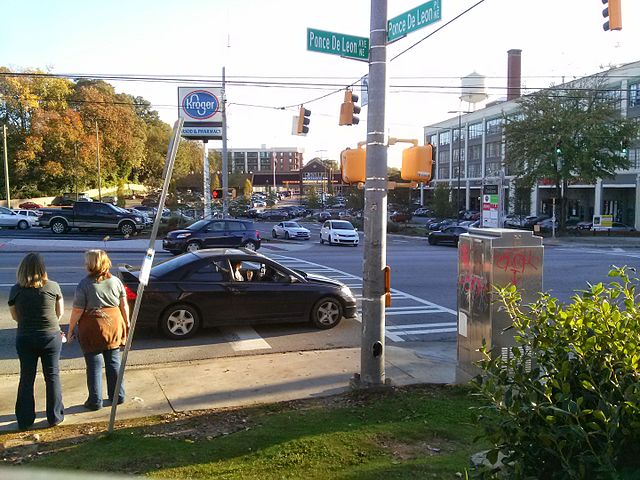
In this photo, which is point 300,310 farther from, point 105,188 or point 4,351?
point 105,188

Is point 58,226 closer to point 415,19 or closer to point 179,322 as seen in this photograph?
point 179,322

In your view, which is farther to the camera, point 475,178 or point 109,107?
point 475,178

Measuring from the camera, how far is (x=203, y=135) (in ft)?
128

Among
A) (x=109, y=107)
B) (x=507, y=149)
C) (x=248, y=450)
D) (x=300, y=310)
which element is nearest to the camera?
(x=248, y=450)

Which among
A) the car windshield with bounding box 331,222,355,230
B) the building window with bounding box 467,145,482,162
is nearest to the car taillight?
the car windshield with bounding box 331,222,355,230

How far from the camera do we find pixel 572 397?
2.52 metres

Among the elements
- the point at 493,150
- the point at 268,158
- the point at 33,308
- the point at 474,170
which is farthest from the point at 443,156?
the point at 33,308

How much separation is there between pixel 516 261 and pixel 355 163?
2150mm

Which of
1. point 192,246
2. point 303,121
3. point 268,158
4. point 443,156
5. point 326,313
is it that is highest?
point 268,158

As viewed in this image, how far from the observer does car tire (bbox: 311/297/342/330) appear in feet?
33.1

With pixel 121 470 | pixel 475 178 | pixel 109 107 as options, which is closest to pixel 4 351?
pixel 121 470

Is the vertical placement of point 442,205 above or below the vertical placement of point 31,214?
above

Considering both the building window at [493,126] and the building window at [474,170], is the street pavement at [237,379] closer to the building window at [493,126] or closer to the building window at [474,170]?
the building window at [493,126]

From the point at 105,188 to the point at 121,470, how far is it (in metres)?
77.9
